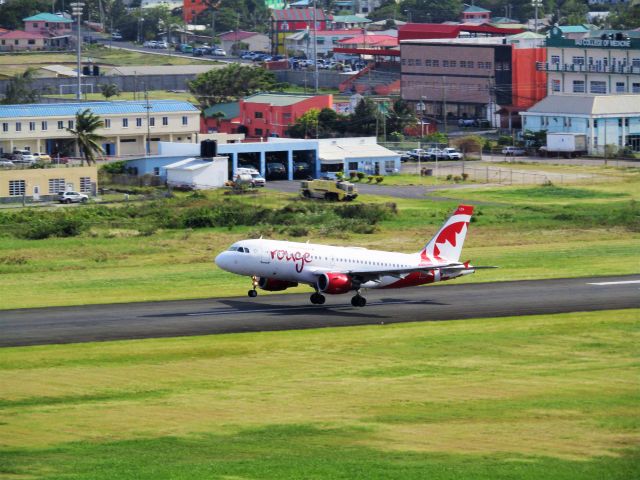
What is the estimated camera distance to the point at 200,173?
14450cm

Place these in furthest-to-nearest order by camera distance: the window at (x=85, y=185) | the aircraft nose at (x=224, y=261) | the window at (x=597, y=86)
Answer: the window at (x=597, y=86), the window at (x=85, y=185), the aircraft nose at (x=224, y=261)

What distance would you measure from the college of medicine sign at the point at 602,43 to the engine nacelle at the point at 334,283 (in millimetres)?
124940

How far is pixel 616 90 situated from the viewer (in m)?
193

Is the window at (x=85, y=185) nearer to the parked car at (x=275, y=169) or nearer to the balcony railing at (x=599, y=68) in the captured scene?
the parked car at (x=275, y=169)

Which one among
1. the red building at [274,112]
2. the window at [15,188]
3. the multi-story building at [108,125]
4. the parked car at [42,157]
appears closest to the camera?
the window at [15,188]

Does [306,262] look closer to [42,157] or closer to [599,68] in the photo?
[42,157]

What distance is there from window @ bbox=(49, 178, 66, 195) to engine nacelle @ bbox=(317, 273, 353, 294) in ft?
217

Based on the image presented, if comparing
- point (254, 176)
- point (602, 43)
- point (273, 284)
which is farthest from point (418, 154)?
point (273, 284)

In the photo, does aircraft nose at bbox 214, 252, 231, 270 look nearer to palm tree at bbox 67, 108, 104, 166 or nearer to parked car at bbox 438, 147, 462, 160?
palm tree at bbox 67, 108, 104, 166

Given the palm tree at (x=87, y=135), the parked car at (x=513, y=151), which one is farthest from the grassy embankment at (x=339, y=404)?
the parked car at (x=513, y=151)

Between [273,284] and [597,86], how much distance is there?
5018 inches

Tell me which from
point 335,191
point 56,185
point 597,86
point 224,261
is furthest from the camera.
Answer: point 597,86

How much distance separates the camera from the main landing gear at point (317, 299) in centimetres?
7762

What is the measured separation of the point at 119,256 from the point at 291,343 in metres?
35.6
